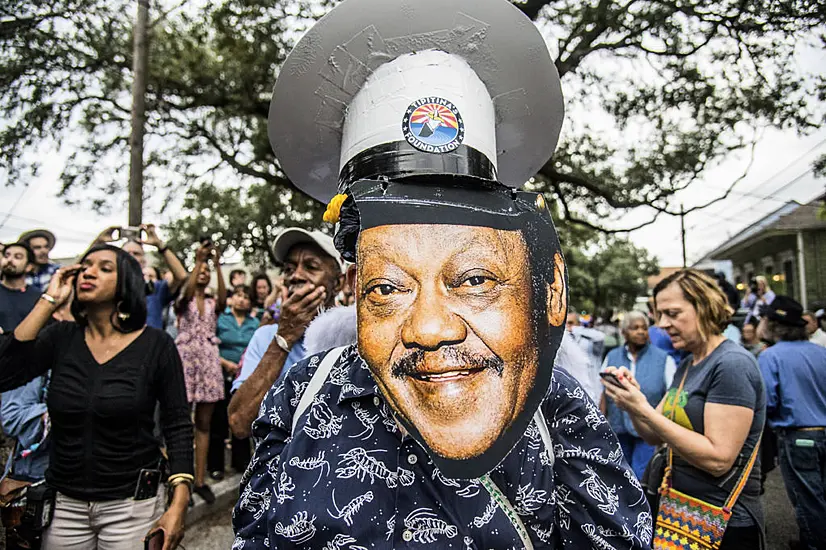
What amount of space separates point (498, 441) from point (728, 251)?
3058 centimetres

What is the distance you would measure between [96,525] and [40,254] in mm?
3283

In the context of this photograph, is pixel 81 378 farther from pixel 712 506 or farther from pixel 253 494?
pixel 712 506

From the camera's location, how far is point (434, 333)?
1.00 m

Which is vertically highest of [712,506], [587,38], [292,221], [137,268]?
[587,38]

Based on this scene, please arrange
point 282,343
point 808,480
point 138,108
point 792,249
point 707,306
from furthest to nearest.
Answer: point 792,249 < point 138,108 < point 808,480 < point 707,306 < point 282,343

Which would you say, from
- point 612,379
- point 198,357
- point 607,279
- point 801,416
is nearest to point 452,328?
point 612,379

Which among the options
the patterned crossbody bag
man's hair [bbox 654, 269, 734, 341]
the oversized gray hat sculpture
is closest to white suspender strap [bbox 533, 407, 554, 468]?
the oversized gray hat sculpture

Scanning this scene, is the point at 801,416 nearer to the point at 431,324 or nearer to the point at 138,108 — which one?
the point at 431,324

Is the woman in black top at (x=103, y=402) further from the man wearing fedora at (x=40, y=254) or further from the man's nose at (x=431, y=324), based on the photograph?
the man wearing fedora at (x=40, y=254)

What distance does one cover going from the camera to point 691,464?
89.8 inches

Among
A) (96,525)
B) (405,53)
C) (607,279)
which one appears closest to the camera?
(405,53)

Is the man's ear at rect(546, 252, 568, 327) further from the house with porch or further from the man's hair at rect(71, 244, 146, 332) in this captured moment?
the house with porch

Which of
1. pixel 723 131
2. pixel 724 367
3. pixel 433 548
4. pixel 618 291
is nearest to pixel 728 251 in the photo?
pixel 618 291

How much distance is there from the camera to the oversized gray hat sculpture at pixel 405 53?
51.3 inches
